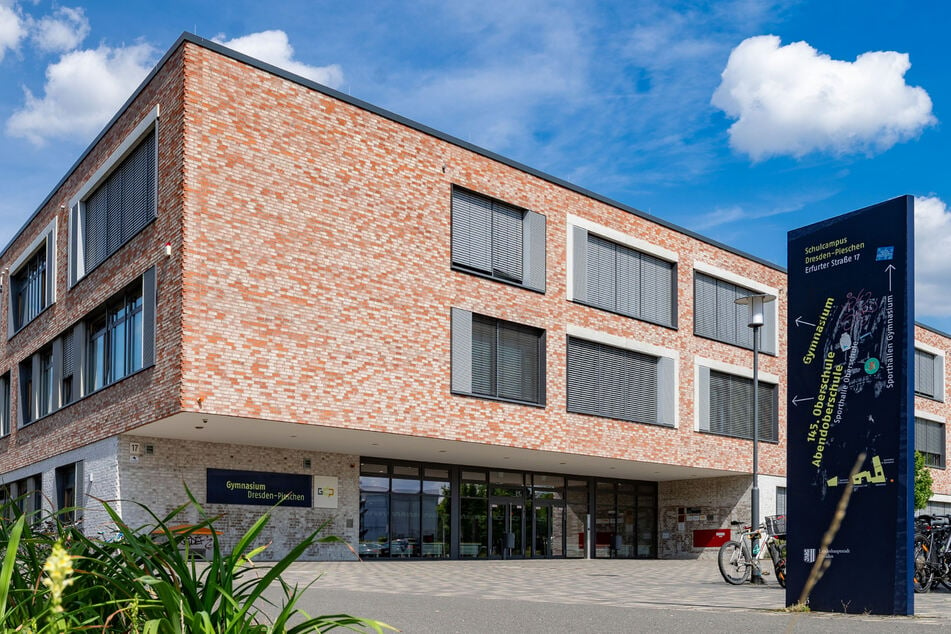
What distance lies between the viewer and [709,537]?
33.8m

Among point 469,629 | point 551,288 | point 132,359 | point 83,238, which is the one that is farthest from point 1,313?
point 469,629

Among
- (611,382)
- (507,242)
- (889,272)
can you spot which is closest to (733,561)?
(889,272)

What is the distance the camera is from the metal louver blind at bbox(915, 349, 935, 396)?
145ft

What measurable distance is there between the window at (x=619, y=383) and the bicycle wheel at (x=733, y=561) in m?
9.65

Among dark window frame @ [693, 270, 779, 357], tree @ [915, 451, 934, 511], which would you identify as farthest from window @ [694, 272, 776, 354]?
tree @ [915, 451, 934, 511]

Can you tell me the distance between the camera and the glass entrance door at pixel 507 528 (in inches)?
1166

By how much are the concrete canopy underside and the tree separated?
10.8 meters

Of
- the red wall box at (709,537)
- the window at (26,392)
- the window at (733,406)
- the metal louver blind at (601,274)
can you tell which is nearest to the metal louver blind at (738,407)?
the window at (733,406)

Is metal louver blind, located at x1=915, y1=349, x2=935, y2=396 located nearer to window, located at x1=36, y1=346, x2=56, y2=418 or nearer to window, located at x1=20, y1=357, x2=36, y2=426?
window, located at x1=36, y1=346, x2=56, y2=418

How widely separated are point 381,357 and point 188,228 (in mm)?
5086

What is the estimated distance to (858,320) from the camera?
1093cm

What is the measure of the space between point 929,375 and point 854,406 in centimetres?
3812

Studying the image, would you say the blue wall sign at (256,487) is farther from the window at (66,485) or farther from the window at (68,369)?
the window at (68,369)

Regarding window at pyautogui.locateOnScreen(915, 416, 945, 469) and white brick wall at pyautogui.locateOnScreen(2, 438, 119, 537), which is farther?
window at pyautogui.locateOnScreen(915, 416, 945, 469)
